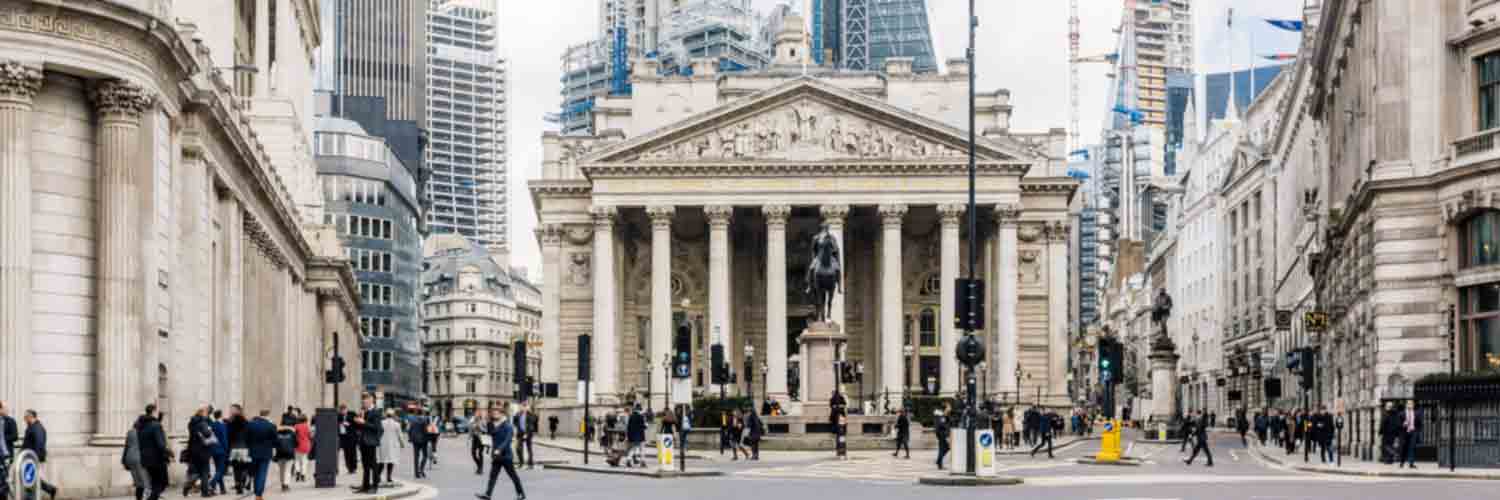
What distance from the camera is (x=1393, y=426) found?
46094mm

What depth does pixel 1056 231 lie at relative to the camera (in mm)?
116062

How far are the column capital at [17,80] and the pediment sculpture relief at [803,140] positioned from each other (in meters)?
74.8

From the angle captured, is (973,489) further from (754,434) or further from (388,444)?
(754,434)

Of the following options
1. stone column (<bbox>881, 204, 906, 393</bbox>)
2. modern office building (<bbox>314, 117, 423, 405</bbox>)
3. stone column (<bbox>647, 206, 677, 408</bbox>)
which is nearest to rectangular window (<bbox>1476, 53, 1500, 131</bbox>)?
stone column (<bbox>881, 204, 906, 393</bbox>)

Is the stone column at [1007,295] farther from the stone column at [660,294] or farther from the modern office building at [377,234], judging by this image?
the modern office building at [377,234]

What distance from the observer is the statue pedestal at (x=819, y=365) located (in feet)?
206

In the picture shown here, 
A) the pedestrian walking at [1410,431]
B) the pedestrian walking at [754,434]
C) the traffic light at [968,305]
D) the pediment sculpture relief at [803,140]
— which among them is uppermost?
the pediment sculpture relief at [803,140]

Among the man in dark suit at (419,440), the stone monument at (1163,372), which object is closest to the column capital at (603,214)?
the stone monument at (1163,372)

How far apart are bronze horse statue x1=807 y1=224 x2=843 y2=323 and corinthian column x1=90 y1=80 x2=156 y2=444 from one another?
29.1m

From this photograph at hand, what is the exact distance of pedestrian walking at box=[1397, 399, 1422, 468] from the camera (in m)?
44.8

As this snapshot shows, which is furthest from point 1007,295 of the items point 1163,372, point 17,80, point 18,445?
point 18,445

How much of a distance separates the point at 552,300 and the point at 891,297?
19.1 metres

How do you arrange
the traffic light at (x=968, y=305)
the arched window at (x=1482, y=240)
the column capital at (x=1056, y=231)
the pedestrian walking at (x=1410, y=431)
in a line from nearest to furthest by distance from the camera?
the traffic light at (x=968, y=305) < the pedestrian walking at (x=1410, y=431) < the arched window at (x=1482, y=240) < the column capital at (x=1056, y=231)

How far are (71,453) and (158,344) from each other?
489 centimetres
